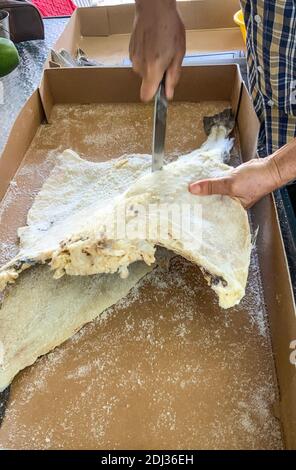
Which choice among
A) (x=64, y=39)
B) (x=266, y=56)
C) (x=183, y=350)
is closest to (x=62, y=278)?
(x=183, y=350)

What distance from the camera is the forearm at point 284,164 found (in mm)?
995

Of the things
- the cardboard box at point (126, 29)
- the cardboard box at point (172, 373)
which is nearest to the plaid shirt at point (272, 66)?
the cardboard box at point (172, 373)

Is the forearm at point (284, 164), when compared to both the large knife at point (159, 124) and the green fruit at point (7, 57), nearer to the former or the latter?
the large knife at point (159, 124)

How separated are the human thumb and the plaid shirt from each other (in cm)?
40

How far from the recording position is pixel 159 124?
3.48ft

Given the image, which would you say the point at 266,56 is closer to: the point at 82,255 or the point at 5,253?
the point at 82,255

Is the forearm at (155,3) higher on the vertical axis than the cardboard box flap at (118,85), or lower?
higher

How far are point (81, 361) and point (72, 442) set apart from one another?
0.58 ft

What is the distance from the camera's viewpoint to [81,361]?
98 cm

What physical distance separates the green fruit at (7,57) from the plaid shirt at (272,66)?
0.93m

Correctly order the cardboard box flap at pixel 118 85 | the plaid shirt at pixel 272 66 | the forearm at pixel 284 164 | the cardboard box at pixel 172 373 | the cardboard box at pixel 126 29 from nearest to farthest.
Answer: the cardboard box at pixel 172 373
the forearm at pixel 284 164
the plaid shirt at pixel 272 66
the cardboard box flap at pixel 118 85
the cardboard box at pixel 126 29

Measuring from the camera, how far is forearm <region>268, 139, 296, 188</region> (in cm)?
100

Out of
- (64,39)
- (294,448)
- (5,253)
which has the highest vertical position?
(64,39)

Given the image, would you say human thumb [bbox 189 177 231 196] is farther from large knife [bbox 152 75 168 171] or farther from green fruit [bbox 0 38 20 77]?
green fruit [bbox 0 38 20 77]
